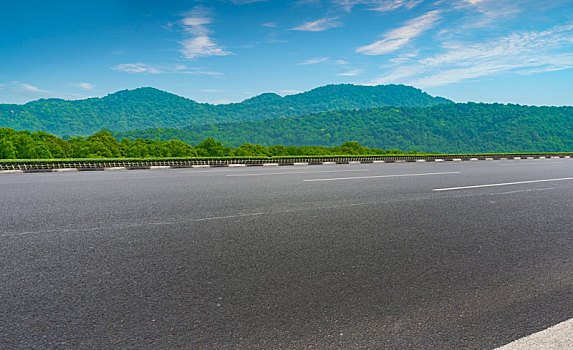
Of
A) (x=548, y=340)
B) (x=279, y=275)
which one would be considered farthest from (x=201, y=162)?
(x=548, y=340)

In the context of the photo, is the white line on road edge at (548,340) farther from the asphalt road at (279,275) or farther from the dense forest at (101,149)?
the dense forest at (101,149)

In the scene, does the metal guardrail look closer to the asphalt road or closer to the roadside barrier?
the roadside barrier

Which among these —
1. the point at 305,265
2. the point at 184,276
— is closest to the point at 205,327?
the point at 184,276

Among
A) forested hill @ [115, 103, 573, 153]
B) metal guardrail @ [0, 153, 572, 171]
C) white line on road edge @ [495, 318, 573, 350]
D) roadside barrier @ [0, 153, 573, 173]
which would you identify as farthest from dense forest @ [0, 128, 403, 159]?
forested hill @ [115, 103, 573, 153]

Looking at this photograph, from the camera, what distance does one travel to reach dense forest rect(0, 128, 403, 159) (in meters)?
49.8

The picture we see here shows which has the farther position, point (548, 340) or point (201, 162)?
point (201, 162)

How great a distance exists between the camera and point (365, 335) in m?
2.26

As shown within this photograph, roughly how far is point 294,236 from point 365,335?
2.19 meters

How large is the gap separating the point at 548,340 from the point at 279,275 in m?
1.95

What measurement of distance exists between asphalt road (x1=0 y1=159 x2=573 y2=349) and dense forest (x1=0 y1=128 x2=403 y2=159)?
1384 inches

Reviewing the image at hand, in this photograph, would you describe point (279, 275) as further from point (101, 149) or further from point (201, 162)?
point (101, 149)

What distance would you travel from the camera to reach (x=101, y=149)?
6069 centimetres

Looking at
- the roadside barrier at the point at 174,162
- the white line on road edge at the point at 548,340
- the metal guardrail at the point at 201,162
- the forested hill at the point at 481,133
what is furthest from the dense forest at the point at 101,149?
the forested hill at the point at 481,133

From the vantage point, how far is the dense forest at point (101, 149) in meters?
49.8
